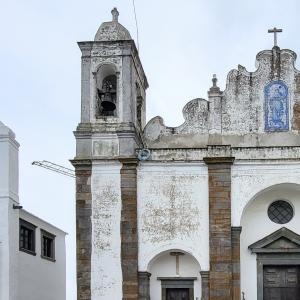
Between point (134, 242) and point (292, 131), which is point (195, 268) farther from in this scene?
point (292, 131)

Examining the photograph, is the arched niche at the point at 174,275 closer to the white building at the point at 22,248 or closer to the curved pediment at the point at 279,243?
the curved pediment at the point at 279,243

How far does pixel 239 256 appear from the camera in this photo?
85.9 feet

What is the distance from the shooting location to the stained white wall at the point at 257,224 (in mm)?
26906

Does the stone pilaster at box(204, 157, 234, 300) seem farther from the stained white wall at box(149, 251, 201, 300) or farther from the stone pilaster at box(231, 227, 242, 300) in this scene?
the stained white wall at box(149, 251, 201, 300)

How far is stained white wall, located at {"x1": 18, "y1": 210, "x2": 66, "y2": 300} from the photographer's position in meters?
28.8

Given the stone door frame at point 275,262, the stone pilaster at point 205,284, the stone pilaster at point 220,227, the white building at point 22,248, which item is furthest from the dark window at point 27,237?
the stone door frame at point 275,262

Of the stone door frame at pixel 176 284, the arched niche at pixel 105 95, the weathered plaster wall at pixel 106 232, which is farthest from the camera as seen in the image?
the arched niche at pixel 105 95

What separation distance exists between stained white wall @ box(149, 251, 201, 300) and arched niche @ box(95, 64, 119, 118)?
4.79 meters

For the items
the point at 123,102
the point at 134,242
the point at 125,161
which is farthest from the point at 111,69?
the point at 134,242

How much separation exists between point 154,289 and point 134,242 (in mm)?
1811

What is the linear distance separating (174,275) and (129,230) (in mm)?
2174

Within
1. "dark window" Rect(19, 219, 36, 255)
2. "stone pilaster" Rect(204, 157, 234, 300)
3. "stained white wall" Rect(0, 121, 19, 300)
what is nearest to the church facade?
"stone pilaster" Rect(204, 157, 234, 300)

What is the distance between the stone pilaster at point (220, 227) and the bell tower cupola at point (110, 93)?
269 cm

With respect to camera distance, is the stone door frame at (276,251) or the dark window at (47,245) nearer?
the stone door frame at (276,251)
